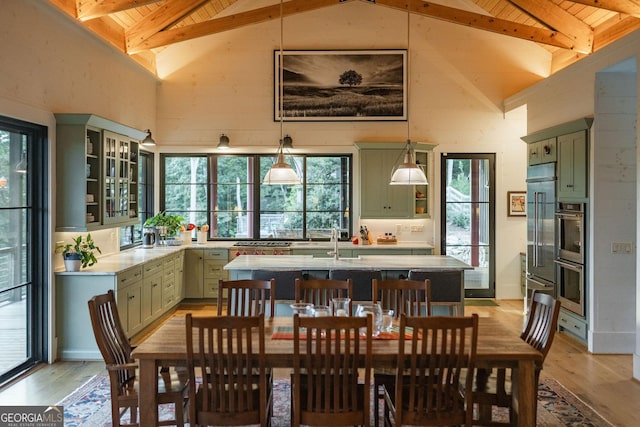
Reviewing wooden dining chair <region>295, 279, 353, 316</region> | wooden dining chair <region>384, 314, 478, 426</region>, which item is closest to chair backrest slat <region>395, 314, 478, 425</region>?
wooden dining chair <region>384, 314, 478, 426</region>

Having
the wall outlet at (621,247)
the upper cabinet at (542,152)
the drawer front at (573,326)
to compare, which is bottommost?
the drawer front at (573,326)

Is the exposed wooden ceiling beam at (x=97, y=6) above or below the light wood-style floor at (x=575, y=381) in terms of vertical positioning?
above

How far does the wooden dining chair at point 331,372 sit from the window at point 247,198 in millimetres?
5499

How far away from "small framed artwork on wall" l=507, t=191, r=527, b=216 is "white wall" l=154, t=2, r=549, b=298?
96 millimetres

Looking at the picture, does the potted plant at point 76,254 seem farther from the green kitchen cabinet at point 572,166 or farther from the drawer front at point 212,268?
the green kitchen cabinet at point 572,166

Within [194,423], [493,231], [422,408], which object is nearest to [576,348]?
[493,231]

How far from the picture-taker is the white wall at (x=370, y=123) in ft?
26.2

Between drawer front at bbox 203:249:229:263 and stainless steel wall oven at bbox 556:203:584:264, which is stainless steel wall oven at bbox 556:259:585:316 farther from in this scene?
drawer front at bbox 203:249:229:263

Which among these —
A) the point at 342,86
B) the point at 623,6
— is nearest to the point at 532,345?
the point at 623,6

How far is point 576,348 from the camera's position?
5441mm

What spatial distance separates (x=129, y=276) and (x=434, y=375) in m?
3.73

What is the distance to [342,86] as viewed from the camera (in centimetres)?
797

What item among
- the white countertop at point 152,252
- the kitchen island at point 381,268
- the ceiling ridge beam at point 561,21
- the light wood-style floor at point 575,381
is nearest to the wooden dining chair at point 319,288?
the kitchen island at point 381,268

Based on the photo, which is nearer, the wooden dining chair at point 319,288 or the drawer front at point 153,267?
the wooden dining chair at point 319,288
